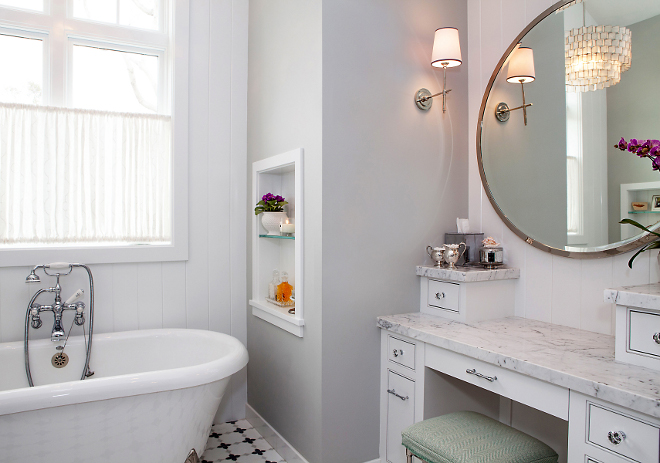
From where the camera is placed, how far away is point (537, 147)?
2.08 m

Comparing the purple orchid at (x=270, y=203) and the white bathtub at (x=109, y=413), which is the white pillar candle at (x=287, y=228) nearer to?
the purple orchid at (x=270, y=203)

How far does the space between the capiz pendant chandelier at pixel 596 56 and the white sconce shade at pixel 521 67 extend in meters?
0.19

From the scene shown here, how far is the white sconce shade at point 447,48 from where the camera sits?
6.91 ft

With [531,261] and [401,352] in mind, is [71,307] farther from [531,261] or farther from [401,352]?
[531,261]

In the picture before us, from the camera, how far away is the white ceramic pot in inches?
99.5

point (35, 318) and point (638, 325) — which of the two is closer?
point (638, 325)

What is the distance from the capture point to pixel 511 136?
2209mm

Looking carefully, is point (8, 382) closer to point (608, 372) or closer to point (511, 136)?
point (608, 372)

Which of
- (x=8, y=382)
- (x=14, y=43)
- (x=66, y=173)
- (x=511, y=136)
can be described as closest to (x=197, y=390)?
(x=8, y=382)

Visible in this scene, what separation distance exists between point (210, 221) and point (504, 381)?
1.89 m

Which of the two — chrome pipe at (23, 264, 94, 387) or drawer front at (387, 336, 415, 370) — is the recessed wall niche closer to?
drawer front at (387, 336, 415, 370)

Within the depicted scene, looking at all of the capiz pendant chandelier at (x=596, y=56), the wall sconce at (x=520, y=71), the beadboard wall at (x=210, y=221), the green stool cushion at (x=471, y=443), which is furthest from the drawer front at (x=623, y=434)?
the beadboard wall at (x=210, y=221)

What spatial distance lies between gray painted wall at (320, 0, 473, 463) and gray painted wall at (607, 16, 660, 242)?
787mm

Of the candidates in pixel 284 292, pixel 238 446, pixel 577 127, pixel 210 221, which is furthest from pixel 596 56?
pixel 238 446
